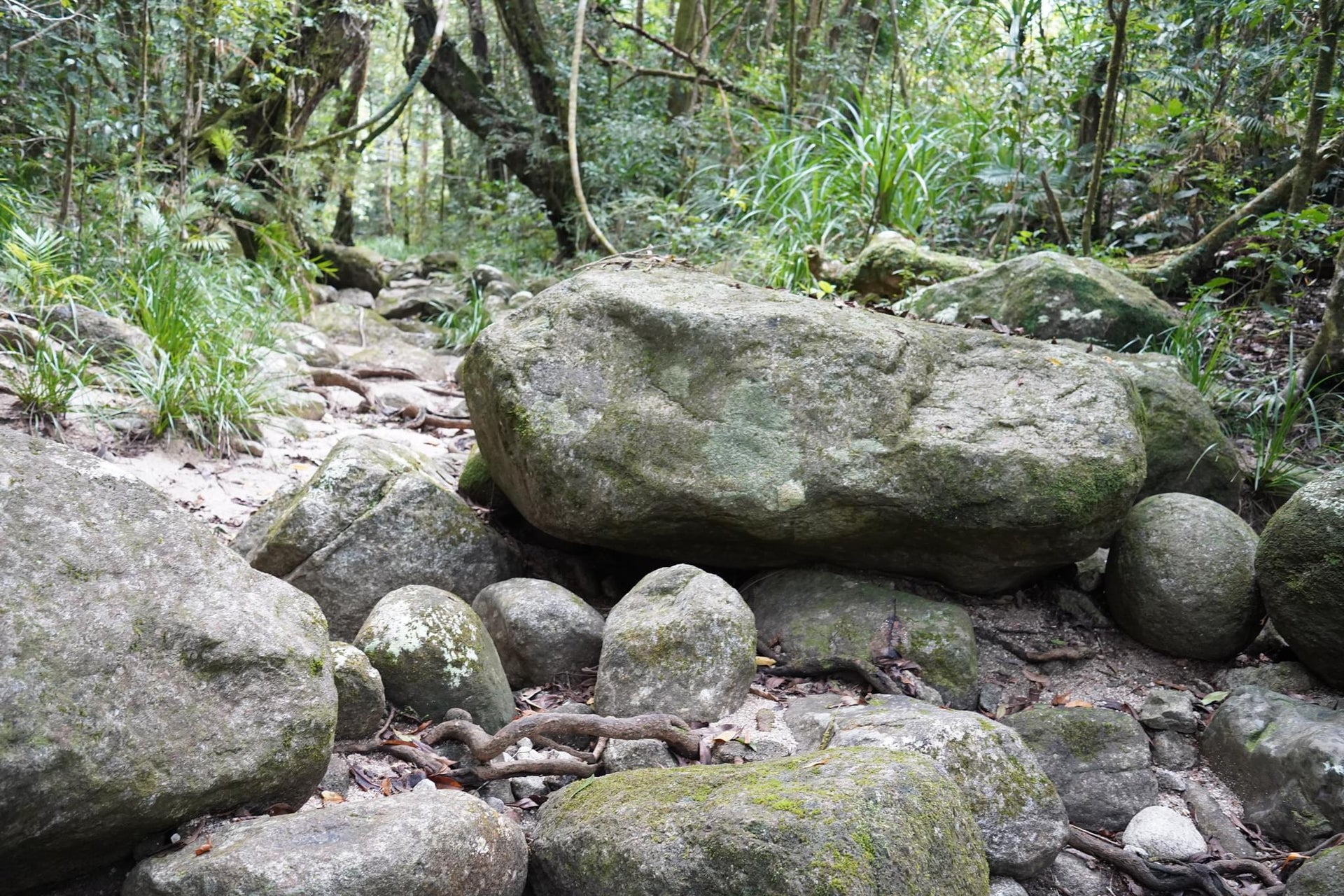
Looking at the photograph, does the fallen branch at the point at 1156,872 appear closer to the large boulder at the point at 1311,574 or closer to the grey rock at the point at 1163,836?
the grey rock at the point at 1163,836

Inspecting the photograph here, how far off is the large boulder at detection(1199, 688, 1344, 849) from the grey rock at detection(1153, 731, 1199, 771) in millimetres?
35

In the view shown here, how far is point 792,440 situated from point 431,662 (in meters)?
1.27

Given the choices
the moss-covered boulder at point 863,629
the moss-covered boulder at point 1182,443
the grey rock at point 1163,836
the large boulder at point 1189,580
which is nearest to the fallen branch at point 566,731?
the moss-covered boulder at point 863,629

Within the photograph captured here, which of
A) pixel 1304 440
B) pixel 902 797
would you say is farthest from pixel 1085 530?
pixel 1304 440

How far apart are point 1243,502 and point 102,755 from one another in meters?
3.95

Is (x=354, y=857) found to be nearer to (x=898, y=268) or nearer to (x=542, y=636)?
(x=542, y=636)

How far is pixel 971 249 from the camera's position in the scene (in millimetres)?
6570

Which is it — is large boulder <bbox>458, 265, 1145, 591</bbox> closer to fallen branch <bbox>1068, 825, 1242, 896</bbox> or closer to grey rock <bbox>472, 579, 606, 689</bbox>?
grey rock <bbox>472, 579, 606, 689</bbox>

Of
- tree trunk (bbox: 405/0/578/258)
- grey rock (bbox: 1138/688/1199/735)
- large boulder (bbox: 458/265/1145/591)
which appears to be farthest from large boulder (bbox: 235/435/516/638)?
tree trunk (bbox: 405/0/578/258)

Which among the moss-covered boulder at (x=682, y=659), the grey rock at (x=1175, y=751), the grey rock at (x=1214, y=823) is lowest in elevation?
the grey rock at (x=1214, y=823)

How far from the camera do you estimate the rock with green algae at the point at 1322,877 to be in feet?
7.04

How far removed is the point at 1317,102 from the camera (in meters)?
4.67

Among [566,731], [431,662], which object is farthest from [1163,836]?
[431,662]

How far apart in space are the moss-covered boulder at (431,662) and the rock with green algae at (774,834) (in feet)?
1.98
